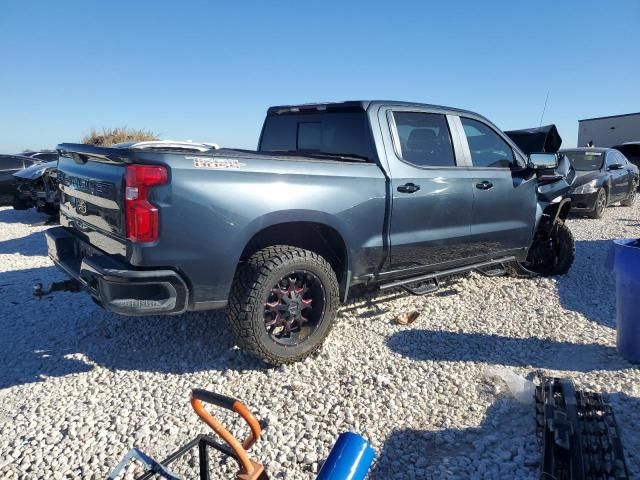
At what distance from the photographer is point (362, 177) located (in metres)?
3.54

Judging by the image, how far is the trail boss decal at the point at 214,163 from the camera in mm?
2846

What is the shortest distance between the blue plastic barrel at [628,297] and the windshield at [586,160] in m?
7.73

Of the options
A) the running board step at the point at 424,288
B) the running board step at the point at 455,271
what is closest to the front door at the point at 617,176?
the running board step at the point at 455,271

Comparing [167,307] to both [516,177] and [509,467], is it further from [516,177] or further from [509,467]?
[516,177]

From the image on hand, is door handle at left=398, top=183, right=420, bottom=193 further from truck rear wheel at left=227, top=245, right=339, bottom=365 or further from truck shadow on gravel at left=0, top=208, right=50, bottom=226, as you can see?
truck shadow on gravel at left=0, top=208, right=50, bottom=226

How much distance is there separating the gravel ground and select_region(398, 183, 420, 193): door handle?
1166 mm

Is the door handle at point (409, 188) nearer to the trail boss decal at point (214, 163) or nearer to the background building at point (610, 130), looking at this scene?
the trail boss decal at point (214, 163)

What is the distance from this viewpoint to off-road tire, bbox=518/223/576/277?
5.52 metres

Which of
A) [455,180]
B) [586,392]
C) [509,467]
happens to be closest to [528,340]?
[586,392]

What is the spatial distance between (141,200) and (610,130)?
28423mm

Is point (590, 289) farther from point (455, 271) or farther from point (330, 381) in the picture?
point (330, 381)

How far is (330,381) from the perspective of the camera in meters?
3.23

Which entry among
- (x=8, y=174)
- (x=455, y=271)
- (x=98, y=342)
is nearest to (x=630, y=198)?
(x=455, y=271)

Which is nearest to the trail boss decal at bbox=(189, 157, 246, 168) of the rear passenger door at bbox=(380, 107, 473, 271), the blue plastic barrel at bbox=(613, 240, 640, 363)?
the rear passenger door at bbox=(380, 107, 473, 271)
